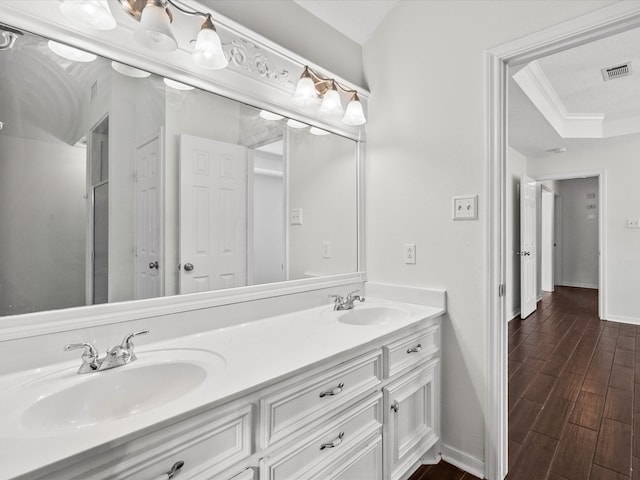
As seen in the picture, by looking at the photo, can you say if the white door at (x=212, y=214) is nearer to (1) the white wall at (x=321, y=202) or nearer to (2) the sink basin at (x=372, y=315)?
(1) the white wall at (x=321, y=202)

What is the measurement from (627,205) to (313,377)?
16.4 feet

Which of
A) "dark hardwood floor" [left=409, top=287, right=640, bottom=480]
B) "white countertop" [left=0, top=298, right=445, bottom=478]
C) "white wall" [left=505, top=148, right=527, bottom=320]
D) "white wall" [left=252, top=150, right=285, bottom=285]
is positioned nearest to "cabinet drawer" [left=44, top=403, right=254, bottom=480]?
"white countertop" [left=0, top=298, right=445, bottom=478]

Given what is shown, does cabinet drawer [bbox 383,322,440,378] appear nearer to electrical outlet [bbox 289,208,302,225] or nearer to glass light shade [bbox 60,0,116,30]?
electrical outlet [bbox 289,208,302,225]

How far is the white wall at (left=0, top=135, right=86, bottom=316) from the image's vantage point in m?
0.98

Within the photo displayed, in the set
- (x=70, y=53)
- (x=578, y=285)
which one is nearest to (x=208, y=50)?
(x=70, y=53)

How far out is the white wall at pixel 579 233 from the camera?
20.9 feet

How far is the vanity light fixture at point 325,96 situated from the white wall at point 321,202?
6.8 inches

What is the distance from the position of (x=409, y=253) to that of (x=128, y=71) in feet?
5.09

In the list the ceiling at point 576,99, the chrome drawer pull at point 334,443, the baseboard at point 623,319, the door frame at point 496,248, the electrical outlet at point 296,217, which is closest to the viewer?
the chrome drawer pull at point 334,443

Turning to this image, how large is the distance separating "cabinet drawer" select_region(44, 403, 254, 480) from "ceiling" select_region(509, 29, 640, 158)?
254 cm

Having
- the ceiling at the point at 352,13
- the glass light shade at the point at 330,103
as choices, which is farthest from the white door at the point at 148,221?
the ceiling at the point at 352,13

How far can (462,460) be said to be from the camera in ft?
5.46

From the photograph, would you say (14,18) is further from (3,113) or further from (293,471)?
(293,471)

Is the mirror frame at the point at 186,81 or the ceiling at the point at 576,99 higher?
the ceiling at the point at 576,99
